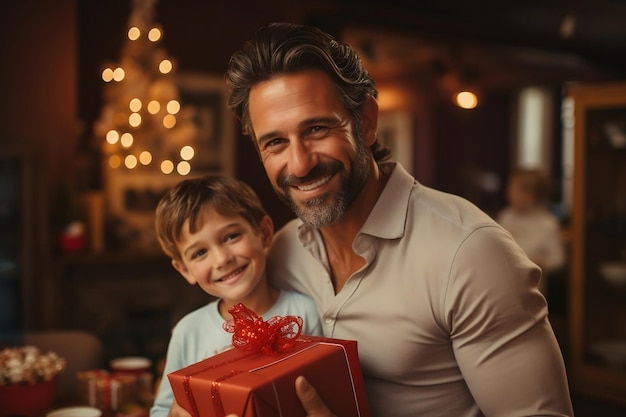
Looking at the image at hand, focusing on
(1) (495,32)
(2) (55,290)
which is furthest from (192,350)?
(1) (495,32)

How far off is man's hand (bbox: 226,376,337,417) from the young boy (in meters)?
0.39

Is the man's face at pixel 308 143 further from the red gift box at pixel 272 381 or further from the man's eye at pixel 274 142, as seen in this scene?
the red gift box at pixel 272 381

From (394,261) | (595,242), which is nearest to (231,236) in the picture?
(394,261)

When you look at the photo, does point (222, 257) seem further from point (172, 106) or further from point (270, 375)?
point (172, 106)

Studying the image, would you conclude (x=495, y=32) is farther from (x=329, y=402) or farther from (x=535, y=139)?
(x=329, y=402)

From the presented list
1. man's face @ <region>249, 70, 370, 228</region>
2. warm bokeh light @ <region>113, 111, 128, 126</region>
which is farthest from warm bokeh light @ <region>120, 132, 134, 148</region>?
man's face @ <region>249, 70, 370, 228</region>

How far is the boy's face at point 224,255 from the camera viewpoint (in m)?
1.71

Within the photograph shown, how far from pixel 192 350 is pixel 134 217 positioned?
3.08m

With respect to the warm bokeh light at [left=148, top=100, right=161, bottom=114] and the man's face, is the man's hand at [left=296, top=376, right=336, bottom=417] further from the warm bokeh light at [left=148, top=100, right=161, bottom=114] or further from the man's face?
the warm bokeh light at [left=148, top=100, right=161, bottom=114]

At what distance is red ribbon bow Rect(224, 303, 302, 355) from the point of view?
145 cm

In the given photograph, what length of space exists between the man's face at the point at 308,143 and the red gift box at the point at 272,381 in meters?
0.31

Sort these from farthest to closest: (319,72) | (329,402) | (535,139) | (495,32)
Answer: (535,139) → (495,32) → (319,72) → (329,402)

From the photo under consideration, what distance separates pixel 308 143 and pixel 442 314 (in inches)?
18.3

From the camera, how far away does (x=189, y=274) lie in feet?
6.00
